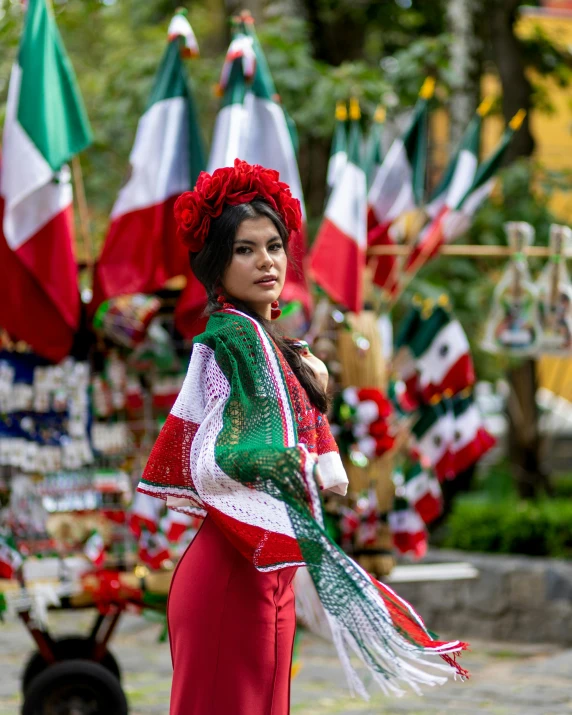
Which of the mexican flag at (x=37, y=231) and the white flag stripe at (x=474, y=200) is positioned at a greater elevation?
the white flag stripe at (x=474, y=200)

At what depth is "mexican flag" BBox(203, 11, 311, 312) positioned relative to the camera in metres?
5.03

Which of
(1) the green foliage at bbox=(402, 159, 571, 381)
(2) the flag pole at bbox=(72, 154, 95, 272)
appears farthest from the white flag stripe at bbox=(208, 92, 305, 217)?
(1) the green foliage at bbox=(402, 159, 571, 381)

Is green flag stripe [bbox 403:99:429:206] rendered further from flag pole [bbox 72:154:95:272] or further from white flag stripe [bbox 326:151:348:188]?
flag pole [bbox 72:154:95:272]

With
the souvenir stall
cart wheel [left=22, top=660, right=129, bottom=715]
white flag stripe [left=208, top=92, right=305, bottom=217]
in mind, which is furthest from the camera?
white flag stripe [left=208, top=92, right=305, bottom=217]

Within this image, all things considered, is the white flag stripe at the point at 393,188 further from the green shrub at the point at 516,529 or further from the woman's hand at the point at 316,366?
the green shrub at the point at 516,529

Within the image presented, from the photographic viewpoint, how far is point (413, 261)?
582cm

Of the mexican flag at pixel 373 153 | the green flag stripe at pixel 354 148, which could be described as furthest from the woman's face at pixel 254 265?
the mexican flag at pixel 373 153

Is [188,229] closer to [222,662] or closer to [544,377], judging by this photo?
[222,662]

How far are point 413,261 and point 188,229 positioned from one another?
3.02m

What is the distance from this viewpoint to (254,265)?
2.91 metres

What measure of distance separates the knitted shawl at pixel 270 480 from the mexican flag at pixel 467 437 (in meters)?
2.97

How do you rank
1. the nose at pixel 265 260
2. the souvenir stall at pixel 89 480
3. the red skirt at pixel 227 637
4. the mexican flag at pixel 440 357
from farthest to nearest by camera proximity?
the mexican flag at pixel 440 357
the souvenir stall at pixel 89 480
the nose at pixel 265 260
the red skirt at pixel 227 637

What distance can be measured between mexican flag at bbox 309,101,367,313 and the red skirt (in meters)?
2.50

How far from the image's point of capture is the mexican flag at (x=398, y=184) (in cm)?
610
